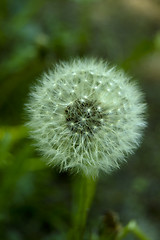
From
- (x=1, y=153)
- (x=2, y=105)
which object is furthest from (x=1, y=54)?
(x=1, y=153)

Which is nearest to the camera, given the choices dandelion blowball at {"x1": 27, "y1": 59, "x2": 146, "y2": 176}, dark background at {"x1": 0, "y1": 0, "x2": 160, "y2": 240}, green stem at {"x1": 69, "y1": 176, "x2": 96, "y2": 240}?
dandelion blowball at {"x1": 27, "y1": 59, "x2": 146, "y2": 176}

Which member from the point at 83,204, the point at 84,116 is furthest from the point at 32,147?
the point at 84,116

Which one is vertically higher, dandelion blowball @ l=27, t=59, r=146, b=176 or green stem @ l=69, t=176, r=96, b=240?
dandelion blowball @ l=27, t=59, r=146, b=176

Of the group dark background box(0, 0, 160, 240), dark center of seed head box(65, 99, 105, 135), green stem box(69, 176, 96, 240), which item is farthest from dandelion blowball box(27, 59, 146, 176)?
dark background box(0, 0, 160, 240)

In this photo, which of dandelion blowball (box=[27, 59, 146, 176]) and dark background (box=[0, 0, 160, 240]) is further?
dark background (box=[0, 0, 160, 240])

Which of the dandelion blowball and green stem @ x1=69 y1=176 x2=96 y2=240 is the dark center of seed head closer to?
the dandelion blowball

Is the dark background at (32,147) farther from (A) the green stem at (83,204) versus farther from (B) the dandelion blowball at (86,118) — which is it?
(B) the dandelion blowball at (86,118)

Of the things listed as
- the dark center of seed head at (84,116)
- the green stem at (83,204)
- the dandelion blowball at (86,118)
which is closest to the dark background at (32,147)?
the green stem at (83,204)

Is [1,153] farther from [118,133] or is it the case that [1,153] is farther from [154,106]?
[154,106]
